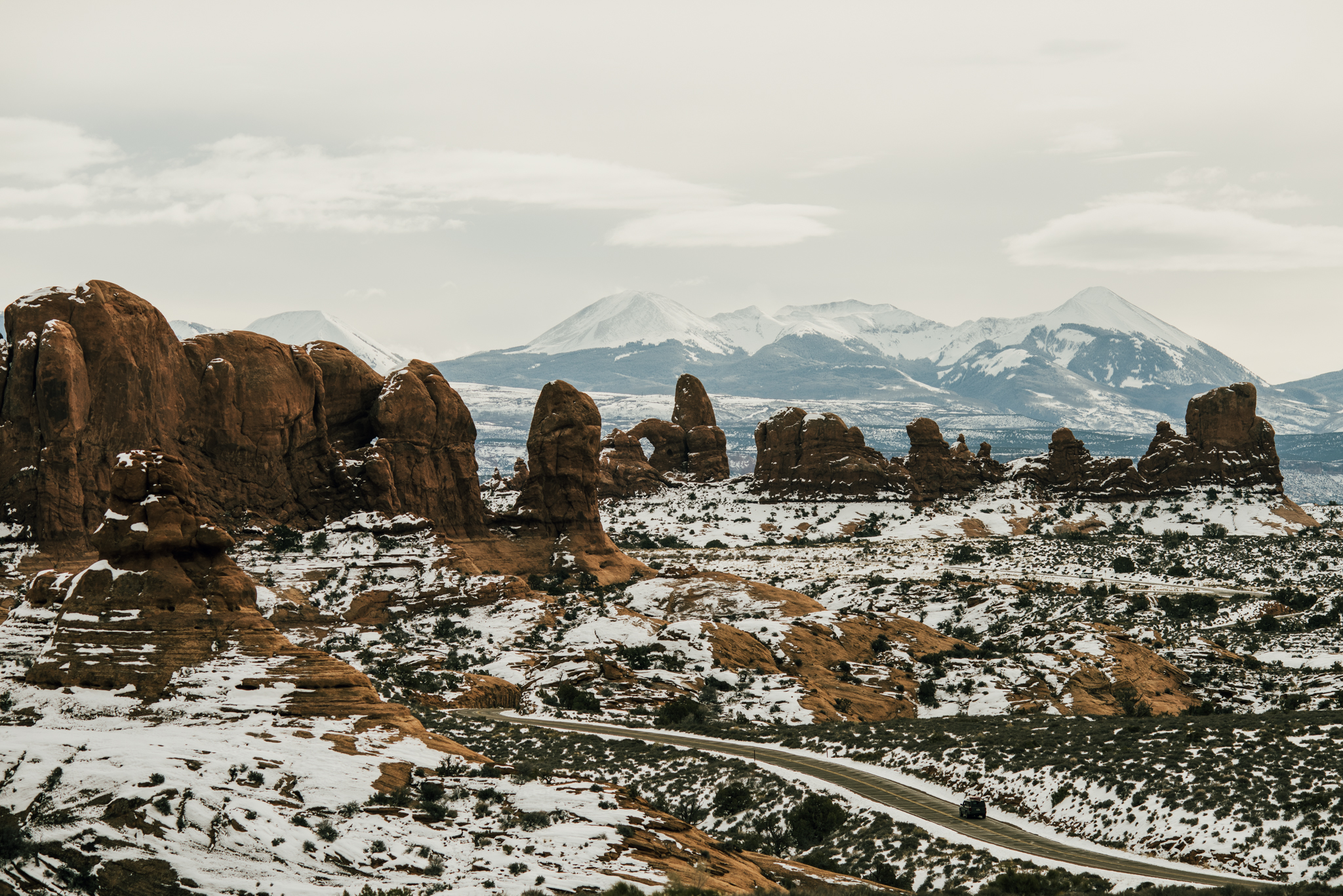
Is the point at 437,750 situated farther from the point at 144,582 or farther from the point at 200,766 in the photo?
the point at 144,582

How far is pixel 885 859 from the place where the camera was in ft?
118

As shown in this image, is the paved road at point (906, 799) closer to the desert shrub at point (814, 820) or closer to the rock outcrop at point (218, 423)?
the desert shrub at point (814, 820)

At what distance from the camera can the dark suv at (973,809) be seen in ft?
133

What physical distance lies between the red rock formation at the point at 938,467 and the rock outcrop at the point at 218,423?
71.5 m

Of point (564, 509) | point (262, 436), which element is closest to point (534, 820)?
point (262, 436)

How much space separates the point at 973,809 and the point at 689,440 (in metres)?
126

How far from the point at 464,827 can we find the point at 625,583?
58749mm

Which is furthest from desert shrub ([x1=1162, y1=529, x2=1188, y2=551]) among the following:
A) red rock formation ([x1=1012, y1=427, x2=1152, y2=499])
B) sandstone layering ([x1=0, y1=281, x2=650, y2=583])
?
sandstone layering ([x1=0, y1=281, x2=650, y2=583])

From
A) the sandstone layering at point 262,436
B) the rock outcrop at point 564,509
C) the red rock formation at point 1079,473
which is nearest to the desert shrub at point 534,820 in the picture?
the sandstone layering at point 262,436

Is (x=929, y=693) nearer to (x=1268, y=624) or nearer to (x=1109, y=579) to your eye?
(x=1268, y=624)

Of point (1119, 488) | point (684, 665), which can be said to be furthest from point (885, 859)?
point (1119, 488)

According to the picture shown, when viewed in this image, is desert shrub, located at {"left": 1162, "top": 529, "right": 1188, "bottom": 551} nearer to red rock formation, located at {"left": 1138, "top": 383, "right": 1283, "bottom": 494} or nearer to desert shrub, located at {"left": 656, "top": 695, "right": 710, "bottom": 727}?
red rock formation, located at {"left": 1138, "top": 383, "right": 1283, "bottom": 494}

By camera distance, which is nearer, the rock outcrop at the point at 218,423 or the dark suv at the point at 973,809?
the dark suv at the point at 973,809

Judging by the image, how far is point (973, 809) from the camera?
40656 mm
